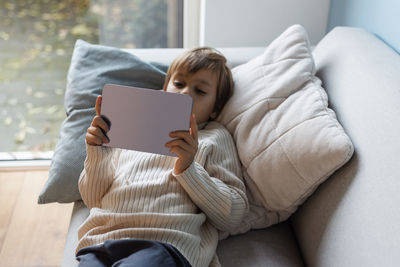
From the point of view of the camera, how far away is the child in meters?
1.07

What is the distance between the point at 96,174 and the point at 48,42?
1.15 meters

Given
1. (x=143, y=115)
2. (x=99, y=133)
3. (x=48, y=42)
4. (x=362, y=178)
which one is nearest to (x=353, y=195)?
(x=362, y=178)

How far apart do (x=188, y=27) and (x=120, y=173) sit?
1110 mm

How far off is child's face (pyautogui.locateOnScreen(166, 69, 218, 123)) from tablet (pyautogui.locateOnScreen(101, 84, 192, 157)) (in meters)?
0.27

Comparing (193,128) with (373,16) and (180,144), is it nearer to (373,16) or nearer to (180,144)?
(180,144)

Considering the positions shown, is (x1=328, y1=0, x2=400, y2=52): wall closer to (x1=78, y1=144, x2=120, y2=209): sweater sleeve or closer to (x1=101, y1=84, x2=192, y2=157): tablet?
(x1=101, y1=84, x2=192, y2=157): tablet

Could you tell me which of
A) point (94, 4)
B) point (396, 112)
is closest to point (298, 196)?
point (396, 112)

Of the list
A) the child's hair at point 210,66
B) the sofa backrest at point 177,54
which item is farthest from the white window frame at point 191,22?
the child's hair at point 210,66

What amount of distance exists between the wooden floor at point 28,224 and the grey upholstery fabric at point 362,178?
3.15 feet

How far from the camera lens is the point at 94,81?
4.97 feet

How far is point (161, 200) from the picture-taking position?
1154 millimetres

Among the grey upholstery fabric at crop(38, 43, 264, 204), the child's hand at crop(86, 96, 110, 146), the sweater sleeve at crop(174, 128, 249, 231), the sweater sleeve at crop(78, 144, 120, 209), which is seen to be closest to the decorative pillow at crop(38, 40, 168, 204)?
the grey upholstery fabric at crop(38, 43, 264, 204)

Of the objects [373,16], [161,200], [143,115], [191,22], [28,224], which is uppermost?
[373,16]

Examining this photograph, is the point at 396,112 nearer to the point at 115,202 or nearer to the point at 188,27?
the point at 115,202
